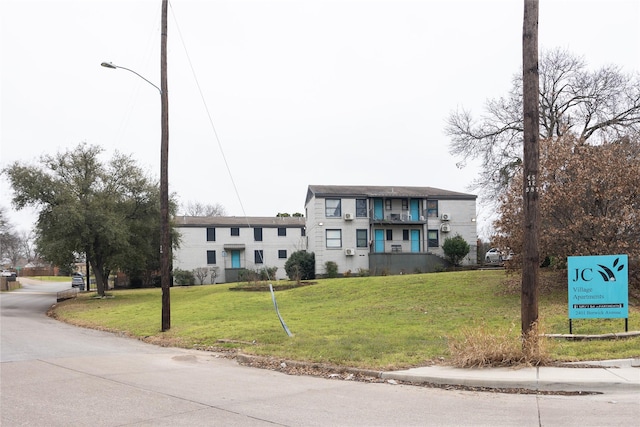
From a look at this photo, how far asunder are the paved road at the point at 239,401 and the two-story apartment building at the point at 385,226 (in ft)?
109

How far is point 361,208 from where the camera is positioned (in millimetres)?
45938

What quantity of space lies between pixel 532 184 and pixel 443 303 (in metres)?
10.0

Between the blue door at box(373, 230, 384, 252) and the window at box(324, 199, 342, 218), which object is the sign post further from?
the blue door at box(373, 230, 384, 252)

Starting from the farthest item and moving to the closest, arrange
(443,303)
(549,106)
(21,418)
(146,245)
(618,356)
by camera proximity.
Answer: (146,245), (549,106), (443,303), (618,356), (21,418)

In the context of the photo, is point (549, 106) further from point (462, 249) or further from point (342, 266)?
point (342, 266)

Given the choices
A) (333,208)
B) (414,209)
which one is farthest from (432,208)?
(333,208)

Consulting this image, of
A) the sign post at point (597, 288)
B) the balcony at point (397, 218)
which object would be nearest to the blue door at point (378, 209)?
the balcony at point (397, 218)

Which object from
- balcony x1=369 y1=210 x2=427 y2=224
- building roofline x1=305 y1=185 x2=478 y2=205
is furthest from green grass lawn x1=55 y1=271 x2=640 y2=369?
balcony x1=369 y1=210 x2=427 y2=224

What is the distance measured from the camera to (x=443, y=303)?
19500 millimetres

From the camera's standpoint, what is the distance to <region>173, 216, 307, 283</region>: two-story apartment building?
5425cm

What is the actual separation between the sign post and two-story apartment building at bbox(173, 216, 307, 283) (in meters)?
42.2

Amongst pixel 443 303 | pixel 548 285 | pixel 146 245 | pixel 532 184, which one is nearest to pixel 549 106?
pixel 548 285

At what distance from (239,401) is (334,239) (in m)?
37.2

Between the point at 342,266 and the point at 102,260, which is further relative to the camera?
the point at 342,266
